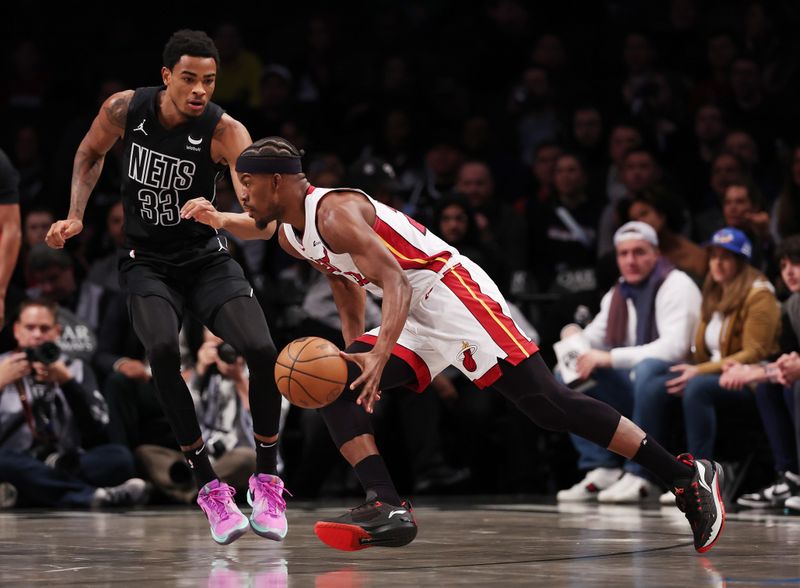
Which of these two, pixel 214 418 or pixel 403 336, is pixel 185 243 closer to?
pixel 403 336

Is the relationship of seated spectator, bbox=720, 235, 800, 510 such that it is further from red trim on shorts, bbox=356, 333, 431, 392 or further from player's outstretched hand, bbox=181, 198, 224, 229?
player's outstretched hand, bbox=181, 198, 224, 229

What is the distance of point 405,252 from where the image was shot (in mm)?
4812

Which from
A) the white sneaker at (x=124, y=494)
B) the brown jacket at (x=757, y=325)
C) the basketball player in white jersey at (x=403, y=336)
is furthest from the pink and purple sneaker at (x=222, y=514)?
the brown jacket at (x=757, y=325)

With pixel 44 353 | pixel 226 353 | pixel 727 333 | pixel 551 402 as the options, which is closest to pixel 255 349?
pixel 551 402

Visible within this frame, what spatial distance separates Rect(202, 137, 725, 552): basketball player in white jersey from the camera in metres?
4.56

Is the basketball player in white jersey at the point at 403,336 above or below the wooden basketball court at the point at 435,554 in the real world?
above

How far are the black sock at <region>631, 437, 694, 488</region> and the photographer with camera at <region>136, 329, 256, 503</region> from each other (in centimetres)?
330

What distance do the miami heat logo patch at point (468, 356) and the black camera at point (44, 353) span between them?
3.37 meters

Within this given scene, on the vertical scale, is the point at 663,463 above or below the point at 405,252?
below

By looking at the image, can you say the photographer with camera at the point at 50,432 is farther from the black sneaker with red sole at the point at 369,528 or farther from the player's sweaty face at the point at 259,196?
the black sneaker with red sole at the point at 369,528

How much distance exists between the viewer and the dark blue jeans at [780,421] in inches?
276

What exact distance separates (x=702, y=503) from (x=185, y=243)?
2.19 meters

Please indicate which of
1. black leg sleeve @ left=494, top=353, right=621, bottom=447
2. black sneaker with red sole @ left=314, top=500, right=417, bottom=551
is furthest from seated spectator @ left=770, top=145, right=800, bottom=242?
black sneaker with red sole @ left=314, top=500, right=417, bottom=551

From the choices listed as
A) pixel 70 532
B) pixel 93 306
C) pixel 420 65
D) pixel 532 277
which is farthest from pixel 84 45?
pixel 70 532
